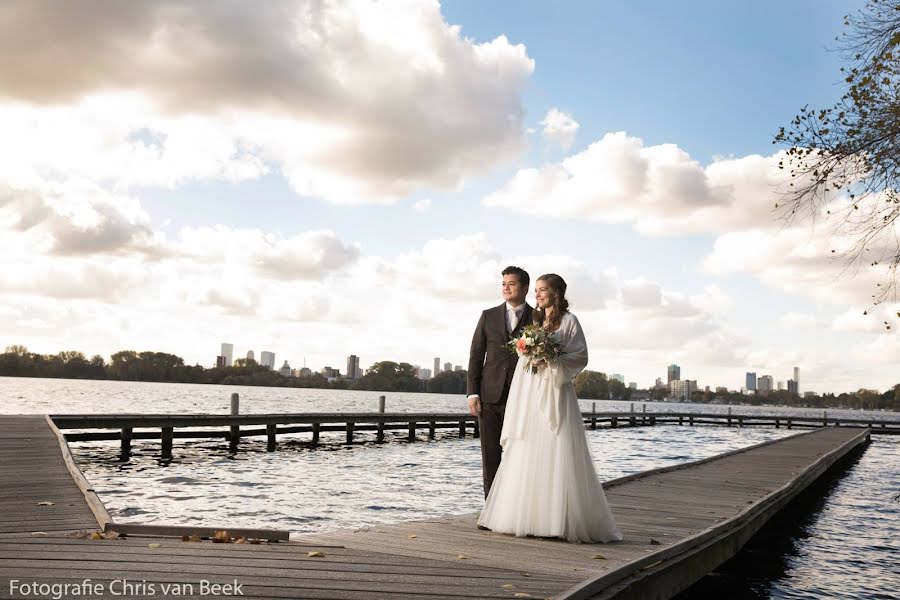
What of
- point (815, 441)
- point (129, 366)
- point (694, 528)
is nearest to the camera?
point (694, 528)

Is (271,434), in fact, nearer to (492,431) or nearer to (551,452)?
(492,431)

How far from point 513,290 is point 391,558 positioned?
2.64 meters

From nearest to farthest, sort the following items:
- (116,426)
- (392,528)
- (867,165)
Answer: (392,528)
(867,165)
(116,426)

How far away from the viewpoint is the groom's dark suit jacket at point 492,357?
683cm

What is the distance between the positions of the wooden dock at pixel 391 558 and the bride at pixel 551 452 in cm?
18

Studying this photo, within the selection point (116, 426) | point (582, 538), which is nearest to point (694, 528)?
point (582, 538)

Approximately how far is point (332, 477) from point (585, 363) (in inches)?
529

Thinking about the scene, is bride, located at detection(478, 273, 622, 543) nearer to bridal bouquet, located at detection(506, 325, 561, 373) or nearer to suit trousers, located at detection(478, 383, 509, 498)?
bridal bouquet, located at detection(506, 325, 561, 373)

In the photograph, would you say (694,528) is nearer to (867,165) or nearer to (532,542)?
(532,542)

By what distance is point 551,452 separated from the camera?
6250 millimetres

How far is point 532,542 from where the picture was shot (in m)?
6.16

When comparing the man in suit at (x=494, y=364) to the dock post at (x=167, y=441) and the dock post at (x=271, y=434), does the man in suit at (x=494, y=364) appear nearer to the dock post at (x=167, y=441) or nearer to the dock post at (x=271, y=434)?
the dock post at (x=167, y=441)

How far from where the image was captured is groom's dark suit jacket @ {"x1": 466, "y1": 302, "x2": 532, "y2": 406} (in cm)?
683

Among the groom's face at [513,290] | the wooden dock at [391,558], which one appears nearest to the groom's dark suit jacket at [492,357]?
the groom's face at [513,290]
